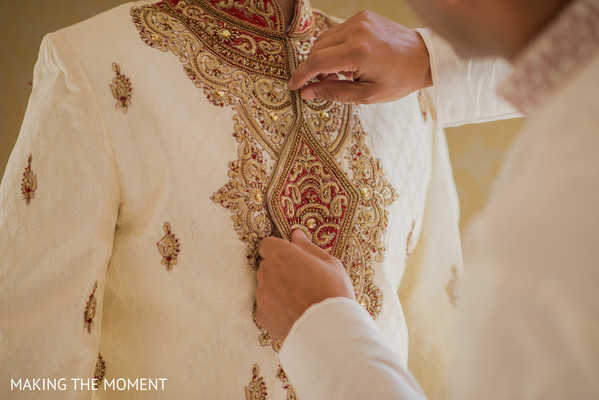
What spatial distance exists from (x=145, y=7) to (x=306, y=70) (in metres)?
0.29

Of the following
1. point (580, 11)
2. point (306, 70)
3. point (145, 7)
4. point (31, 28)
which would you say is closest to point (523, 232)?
point (580, 11)

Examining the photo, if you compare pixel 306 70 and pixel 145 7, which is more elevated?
pixel 145 7

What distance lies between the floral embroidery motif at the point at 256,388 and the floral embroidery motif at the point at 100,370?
0.24 meters

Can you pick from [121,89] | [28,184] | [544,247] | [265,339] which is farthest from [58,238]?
[544,247]

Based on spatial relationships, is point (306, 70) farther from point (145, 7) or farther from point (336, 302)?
point (336, 302)

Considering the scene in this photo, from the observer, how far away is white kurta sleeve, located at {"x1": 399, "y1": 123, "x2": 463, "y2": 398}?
135 centimetres

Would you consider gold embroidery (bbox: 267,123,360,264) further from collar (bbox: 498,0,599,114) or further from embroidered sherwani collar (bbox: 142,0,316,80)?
collar (bbox: 498,0,599,114)

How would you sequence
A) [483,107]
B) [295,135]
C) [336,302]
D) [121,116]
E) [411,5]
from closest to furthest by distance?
1. [411,5]
2. [336,302]
3. [121,116]
4. [295,135]
5. [483,107]

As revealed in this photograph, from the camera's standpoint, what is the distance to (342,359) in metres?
0.69

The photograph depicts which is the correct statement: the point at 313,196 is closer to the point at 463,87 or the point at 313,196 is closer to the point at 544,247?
the point at 463,87

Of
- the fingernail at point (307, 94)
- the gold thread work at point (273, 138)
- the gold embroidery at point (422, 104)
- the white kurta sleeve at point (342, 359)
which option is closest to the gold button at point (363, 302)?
the gold thread work at point (273, 138)

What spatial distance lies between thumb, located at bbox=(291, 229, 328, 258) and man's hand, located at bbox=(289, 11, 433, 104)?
248 millimetres

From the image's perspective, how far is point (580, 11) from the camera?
1.58 feet

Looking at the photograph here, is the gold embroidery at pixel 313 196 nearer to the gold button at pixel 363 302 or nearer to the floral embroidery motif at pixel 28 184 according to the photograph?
the gold button at pixel 363 302
